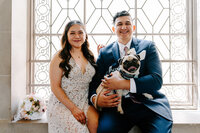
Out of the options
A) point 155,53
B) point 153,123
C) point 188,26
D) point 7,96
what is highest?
point 188,26

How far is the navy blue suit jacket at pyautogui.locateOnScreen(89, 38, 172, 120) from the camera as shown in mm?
1529

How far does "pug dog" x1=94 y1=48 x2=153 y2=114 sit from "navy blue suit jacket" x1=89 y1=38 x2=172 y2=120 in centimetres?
8

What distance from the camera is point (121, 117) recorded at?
5.28 ft

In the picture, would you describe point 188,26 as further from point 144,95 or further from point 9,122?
point 9,122

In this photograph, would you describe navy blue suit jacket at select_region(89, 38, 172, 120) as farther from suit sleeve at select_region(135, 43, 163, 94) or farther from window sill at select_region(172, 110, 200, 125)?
window sill at select_region(172, 110, 200, 125)

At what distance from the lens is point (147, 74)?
5.45ft

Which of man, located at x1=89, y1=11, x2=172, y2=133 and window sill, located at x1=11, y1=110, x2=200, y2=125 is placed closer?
man, located at x1=89, y1=11, x2=172, y2=133

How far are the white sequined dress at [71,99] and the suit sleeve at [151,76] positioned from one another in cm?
54

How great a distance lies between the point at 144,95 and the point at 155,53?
1.40ft

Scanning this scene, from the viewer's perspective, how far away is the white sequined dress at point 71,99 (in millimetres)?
1635

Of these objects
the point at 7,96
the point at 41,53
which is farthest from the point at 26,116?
the point at 41,53

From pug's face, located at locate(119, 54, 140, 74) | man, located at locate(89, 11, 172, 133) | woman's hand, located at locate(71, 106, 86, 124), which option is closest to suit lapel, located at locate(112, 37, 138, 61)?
man, located at locate(89, 11, 172, 133)

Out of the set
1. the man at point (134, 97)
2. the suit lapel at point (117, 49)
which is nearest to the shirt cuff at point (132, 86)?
the man at point (134, 97)

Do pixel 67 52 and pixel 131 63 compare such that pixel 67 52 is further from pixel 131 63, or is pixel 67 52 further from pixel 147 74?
pixel 147 74
